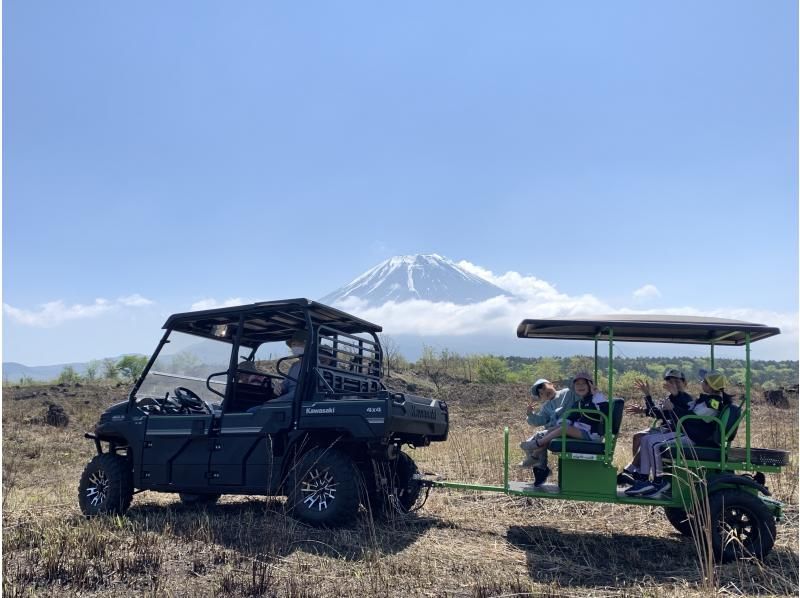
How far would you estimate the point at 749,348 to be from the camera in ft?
24.2

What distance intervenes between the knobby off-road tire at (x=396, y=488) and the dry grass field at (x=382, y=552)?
0.59 feet

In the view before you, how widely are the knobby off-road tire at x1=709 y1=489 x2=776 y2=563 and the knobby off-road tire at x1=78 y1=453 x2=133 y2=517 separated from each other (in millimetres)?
6415

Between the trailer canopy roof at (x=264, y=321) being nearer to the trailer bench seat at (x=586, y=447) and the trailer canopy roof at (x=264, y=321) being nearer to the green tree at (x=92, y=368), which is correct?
the trailer bench seat at (x=586, y=447)

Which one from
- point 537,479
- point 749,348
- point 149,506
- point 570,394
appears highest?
point 749,348

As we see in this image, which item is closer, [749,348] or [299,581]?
[299,581]

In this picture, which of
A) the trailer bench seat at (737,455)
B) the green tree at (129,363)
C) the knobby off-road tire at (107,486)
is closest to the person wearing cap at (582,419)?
the trailer bench seat at (737,455)

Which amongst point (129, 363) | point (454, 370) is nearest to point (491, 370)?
point (454, 370)

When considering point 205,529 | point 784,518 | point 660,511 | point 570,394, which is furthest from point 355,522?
point 784,518

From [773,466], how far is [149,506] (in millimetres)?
7283

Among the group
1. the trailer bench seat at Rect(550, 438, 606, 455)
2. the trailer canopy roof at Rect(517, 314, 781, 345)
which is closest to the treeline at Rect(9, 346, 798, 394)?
the trailer canopy roof at Rect(517, 314, 781, 345)

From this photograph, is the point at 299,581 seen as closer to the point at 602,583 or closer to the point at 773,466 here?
the point at 602,583

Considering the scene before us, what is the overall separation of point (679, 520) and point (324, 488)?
3.90 metres

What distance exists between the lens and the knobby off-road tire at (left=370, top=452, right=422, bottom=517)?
A: 26.6ft

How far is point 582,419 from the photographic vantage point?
7.73 metres
